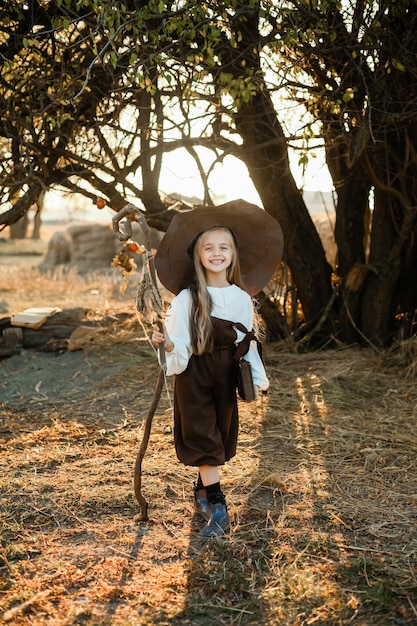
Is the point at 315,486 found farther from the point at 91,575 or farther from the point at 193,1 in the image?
the point at 193,1

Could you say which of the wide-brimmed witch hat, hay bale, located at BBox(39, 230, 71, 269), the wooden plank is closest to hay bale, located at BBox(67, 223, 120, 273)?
hay bale, located at BBox(39, 230, 71, 269)

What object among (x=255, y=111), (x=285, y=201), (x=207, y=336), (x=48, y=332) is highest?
(x=255, y=111)

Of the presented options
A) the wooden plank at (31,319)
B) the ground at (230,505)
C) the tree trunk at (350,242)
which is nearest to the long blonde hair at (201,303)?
the ground at (230,505)

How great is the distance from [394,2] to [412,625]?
444 centimetres

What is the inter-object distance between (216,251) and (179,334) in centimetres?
46

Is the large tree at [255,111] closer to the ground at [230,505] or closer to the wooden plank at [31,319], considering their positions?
the ground at [230,505]

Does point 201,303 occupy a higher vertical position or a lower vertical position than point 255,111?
lower

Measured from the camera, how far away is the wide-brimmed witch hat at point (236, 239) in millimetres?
3799

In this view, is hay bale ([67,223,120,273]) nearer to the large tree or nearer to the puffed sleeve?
the large tree

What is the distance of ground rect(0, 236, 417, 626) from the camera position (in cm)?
304

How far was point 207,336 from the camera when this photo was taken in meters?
3.66

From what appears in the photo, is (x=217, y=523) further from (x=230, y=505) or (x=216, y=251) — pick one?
(x=216, y=251)

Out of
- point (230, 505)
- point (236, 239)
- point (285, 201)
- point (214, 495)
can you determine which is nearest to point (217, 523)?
point (214, 495)

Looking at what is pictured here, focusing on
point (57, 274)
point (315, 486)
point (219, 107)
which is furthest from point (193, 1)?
point (57, 274)
